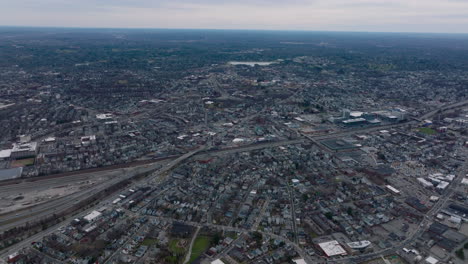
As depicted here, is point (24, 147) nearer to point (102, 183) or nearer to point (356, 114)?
point (102, 183)

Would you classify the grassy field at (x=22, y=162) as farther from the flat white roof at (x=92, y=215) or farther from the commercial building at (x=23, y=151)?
the flat white roof at (x=92, y=215)

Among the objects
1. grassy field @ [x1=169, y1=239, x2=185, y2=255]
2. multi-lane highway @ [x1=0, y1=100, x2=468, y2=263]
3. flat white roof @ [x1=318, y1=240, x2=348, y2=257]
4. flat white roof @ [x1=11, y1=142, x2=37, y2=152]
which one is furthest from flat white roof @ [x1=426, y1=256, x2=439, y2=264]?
flat white roof @ [x1=11, y1=142, x2=37, y2=152]

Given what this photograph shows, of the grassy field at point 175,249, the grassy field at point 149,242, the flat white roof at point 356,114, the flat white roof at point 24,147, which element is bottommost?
the grassy field at point 149,242

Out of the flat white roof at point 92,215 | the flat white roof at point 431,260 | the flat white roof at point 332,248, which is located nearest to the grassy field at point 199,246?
the flat white roof at point 332,248

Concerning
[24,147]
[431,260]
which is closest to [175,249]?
[431,260]

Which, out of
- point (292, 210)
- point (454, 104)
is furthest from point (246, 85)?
point (292, 210)
